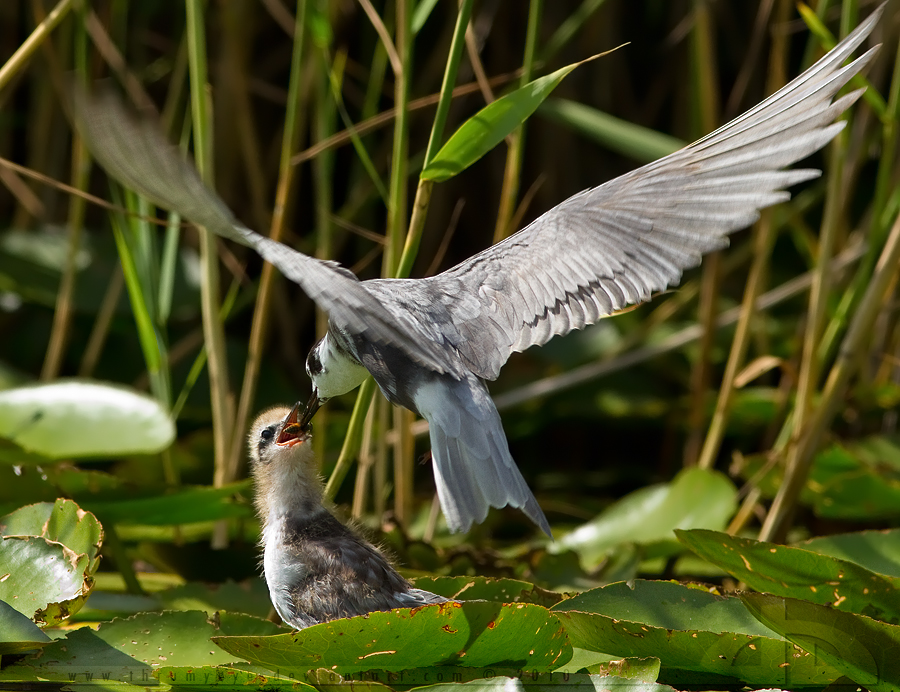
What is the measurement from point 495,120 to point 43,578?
1.13 m

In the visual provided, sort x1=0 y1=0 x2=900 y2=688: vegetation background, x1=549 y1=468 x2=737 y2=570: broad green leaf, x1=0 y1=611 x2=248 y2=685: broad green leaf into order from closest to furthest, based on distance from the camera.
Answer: x1=0 y1=611 x2=248 y2=685: broad green leaf < x1=0 y1=0 x2=900 y2=688: vegetation background < x1=549 y1=468 x2=737 y2=570: broad green leaf

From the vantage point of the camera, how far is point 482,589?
191cm

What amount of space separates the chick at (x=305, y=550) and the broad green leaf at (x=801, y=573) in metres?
0.51

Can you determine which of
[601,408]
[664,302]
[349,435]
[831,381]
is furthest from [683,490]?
[664,302]

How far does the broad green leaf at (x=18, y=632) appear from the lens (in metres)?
1.51

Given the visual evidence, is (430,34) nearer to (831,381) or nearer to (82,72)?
(82,72)

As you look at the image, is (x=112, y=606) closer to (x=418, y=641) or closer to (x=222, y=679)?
(x=222, y=679)

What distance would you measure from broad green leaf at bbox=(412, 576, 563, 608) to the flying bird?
0.29 metres

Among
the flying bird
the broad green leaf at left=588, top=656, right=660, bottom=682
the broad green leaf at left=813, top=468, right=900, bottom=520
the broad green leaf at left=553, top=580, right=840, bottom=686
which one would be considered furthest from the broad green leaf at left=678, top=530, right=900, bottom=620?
the broad green leaf at left=813, top=468, right=900, bottom=520

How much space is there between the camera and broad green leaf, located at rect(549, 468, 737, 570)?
261 centimetres

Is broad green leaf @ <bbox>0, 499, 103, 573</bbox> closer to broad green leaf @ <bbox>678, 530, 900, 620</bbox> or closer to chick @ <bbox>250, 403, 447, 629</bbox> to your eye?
chick @ <bbox>250, 403, 447, 629</bbox>

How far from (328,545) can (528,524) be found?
1408 millimetres

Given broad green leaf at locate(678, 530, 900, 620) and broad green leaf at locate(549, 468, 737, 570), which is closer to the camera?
broad green leaf at locate(678, 530, 900, 620)

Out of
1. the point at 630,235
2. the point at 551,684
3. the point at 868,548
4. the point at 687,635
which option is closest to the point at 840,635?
the point at 687,635
